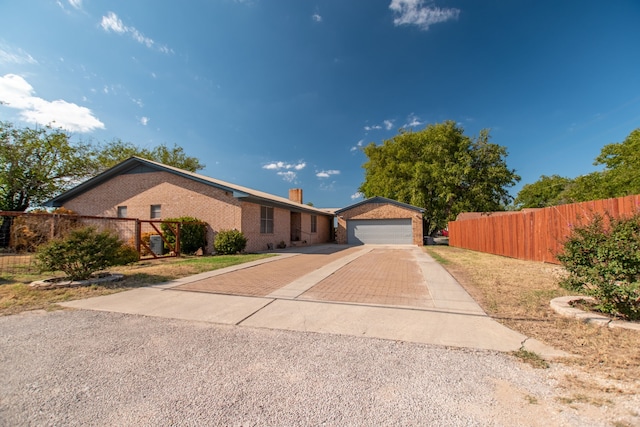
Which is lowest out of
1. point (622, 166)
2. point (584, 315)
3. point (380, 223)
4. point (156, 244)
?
point (584, 315)

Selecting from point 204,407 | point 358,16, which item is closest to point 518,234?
point 358,16

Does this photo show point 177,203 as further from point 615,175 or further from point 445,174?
point 615,175

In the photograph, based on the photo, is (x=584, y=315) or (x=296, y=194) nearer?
(x=584, y=315)

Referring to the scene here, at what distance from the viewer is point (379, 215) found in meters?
23.5

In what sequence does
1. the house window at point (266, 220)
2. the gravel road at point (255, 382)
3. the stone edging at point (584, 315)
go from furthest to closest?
1. the house window at point (266, 220)
2. the stone edging at point (584, 315)
3. the gravel road at point (255, 382)

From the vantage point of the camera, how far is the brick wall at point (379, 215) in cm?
2281

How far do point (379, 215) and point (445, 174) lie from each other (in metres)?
8.77

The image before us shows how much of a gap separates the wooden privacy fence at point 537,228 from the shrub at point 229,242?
11.7 metres

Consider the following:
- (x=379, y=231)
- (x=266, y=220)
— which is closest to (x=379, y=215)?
(x=379, y=231)

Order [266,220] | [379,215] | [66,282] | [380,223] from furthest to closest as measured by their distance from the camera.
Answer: [380,223]
[379,215]
[266,220]
[66,282]

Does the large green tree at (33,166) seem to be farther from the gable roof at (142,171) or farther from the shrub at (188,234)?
the shrub at (188,234)

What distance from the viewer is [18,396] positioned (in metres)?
2.27

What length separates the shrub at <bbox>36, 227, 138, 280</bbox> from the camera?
6250 millimetres

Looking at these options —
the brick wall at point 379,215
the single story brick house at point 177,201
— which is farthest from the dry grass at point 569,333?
the brick wall at point 379,215
